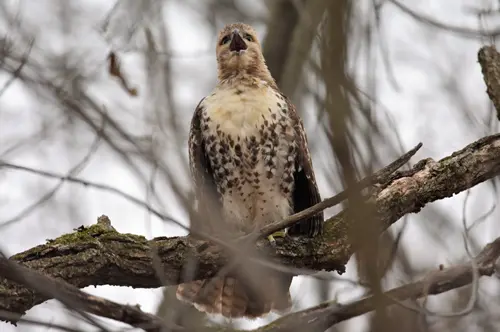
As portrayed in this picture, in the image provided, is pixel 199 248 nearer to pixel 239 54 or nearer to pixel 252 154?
pixel 252 154

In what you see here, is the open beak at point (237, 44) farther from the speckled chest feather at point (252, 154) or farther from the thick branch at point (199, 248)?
the thick branch at point (199, 248)

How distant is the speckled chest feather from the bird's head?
14.9 inches

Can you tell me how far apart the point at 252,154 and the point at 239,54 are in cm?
99

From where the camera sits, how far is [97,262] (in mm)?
4125

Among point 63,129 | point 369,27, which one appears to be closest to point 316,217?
point 369,27

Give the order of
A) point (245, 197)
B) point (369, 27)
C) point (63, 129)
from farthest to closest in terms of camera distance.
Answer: point (63, 129) → point (245, 197) → point (369, 27)

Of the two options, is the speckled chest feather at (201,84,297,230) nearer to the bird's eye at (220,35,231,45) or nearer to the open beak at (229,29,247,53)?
the open beak at (229,29,247,53)

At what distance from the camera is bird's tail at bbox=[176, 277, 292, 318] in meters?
5.14

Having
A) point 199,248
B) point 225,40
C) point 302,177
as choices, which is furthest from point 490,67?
point 225,40

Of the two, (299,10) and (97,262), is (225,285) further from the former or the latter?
(299,10)

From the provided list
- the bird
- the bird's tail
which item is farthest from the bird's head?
the bird's tail

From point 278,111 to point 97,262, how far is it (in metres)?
2.14

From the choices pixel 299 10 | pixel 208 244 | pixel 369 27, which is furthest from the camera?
pixel 299 10

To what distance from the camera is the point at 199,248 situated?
14.3 feet
